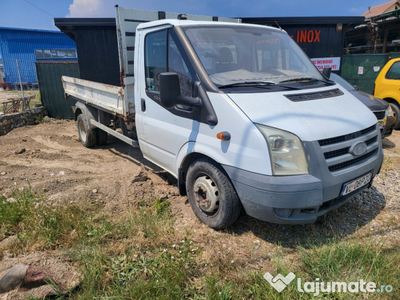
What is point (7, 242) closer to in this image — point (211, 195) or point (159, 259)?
point (159, 259)

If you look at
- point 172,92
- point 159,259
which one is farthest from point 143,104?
point 159,259

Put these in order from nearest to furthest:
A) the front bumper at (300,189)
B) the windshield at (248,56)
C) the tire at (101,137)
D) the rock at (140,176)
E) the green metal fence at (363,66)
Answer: the front bumper at (300,189)
the windshield at (248,56)
the rock at (140,176)
the tire at (101,137)
the green metal fence at (363,66)

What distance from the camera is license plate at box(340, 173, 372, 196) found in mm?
2782

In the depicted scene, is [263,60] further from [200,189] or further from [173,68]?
[200,189]

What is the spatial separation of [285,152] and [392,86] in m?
6.46

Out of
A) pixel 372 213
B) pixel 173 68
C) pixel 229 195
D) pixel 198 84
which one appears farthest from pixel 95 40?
pixel 372 213

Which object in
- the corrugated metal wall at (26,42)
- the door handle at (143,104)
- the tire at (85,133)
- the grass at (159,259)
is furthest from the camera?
the corrugated metal wall at (26,42)

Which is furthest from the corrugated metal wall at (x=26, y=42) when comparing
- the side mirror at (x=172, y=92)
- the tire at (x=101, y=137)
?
the side mirror at (x=172, y=92)

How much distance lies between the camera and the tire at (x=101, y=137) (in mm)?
6567

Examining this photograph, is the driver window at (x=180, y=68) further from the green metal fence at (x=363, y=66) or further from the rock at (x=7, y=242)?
the green metal fence at (x=363, y=66)

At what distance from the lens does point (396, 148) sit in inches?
245

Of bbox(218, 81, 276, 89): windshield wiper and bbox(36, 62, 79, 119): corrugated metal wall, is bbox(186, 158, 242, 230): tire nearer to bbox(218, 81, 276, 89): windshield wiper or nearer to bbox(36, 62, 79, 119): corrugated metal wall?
bbox(218, 81, 276, 89): windshield wiper

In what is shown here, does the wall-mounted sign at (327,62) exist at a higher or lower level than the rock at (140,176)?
higher

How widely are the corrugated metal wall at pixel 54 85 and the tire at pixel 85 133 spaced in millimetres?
4126
